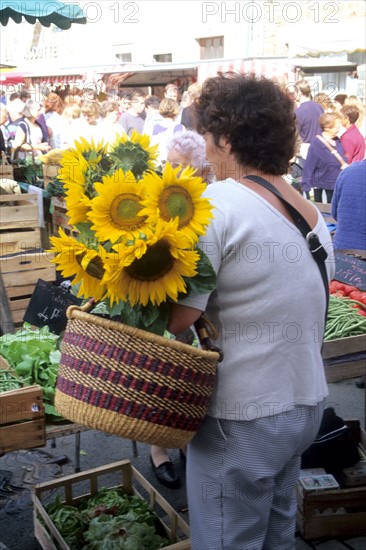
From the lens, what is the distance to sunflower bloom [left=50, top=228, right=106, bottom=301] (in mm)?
1646

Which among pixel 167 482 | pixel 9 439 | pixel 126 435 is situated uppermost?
pixel 126 435

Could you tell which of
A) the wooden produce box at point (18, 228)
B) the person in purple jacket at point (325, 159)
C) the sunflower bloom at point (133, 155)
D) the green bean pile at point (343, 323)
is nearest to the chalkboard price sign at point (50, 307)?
the green bean pile at point (343, 323)

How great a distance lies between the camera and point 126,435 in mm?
1646

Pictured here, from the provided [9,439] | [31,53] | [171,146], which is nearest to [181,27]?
[31,53]

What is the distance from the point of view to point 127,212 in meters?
1.60

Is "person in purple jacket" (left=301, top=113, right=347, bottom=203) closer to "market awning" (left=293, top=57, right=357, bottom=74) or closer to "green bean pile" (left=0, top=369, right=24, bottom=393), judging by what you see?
"green bean pile" (left=0, top=369, right=24, bottom=393)

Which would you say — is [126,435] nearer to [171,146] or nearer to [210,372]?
[210,372]

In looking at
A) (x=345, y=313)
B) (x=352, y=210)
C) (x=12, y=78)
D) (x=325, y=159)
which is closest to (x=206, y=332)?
(x=345, y=313)

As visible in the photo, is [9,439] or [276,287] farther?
[9,439]

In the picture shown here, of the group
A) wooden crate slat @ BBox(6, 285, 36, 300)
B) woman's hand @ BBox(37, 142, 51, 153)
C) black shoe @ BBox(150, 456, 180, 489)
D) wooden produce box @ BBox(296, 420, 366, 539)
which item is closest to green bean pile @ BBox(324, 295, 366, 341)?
wooden produce box @ BBox(296, 420, 366, 539)

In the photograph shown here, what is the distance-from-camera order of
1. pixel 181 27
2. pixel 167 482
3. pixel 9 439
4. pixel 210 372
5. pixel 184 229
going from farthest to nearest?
pixel 181 27
pixel 167 482
pixel 9 439
pixel 210 372
pixel 184 229

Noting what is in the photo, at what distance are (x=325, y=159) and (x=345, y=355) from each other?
17.8ft

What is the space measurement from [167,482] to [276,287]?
198 cm

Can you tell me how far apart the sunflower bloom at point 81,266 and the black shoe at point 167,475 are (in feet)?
Answer: 6.30
